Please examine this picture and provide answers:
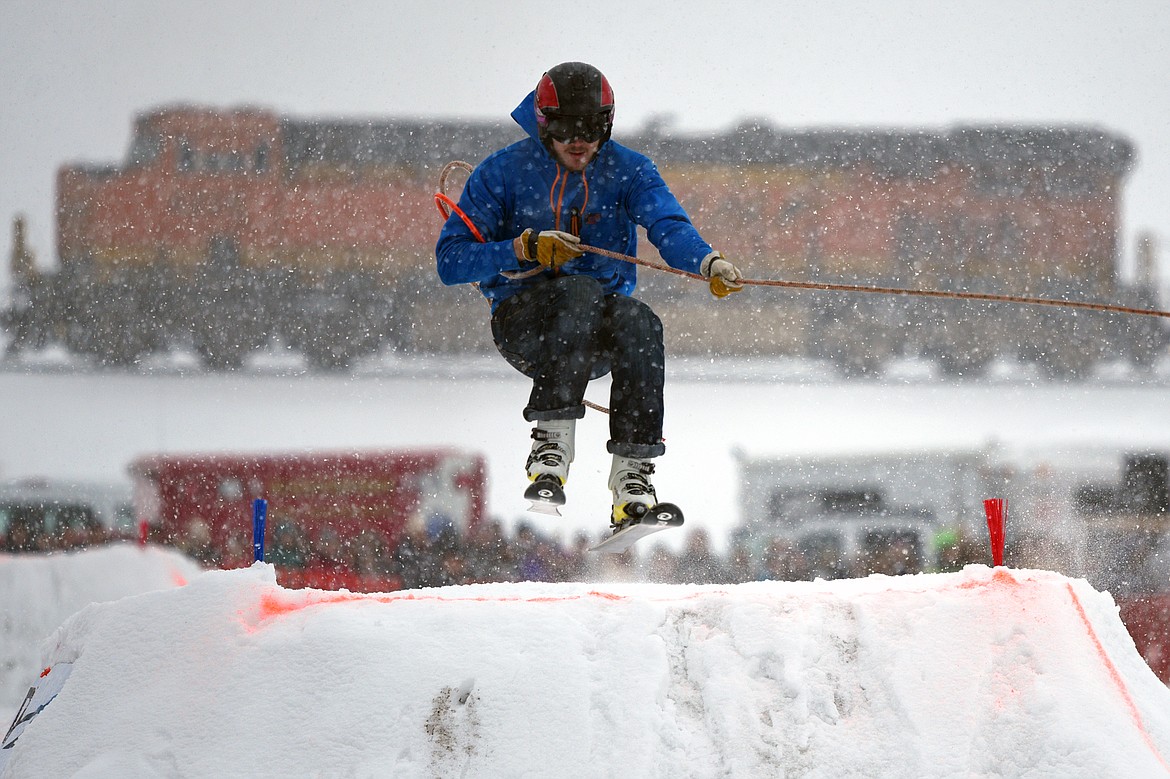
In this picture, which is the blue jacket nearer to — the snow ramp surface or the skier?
the skier

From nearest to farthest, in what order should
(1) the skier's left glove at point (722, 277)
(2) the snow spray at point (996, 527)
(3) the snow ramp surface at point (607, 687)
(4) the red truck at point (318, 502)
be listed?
(3) the snow ramp surface at point (607, 687) → (1) the skier's left glove at point (722, 277) → (2) the snow spray at point (996, 527) → (4) the red truck at point (318, 502)

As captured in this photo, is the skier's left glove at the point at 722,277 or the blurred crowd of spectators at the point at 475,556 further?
the blurred crowd of spectators at the point at 475,556

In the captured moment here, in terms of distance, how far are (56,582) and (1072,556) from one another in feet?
31.8

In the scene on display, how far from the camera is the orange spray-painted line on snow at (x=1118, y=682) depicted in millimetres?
2818

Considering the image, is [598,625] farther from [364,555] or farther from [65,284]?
[65,284]

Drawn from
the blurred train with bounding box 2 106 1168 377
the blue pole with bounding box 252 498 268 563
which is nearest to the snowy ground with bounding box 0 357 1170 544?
the blurred train with bounding box 2 106 1168 377

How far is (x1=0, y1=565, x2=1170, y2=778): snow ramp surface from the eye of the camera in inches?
107

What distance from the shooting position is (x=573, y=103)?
11.6ft

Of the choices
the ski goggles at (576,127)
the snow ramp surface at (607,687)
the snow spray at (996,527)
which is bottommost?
the snow ramp surface at (607,687)

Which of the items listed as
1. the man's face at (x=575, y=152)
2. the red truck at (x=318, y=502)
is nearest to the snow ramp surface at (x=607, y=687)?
the man's face at (x=575, y=152)

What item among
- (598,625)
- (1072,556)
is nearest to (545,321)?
(598,625)

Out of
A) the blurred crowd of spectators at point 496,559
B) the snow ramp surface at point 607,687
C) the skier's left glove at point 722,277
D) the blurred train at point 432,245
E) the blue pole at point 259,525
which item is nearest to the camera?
the snow ramp surface at point 607,687

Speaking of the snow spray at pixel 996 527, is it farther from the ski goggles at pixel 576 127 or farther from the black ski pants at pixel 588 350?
the ski goggles at pixel 576 127

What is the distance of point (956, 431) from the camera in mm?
14953
